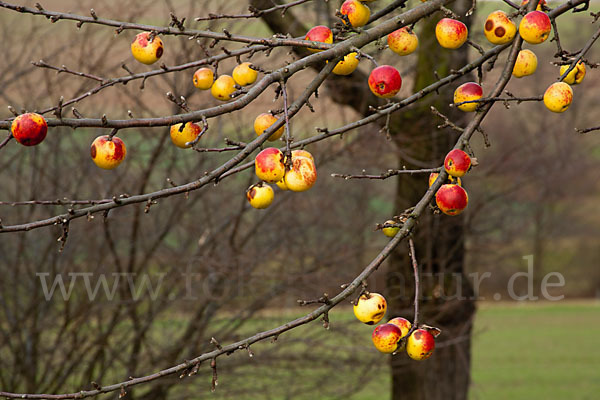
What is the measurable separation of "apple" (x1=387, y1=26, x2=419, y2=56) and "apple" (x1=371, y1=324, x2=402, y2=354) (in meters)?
0.82

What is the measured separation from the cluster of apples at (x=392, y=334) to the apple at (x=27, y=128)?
844 mm

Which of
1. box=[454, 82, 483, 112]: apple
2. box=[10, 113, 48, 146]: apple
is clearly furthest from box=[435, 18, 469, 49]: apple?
box=[10, 113, 48, 146]: apple

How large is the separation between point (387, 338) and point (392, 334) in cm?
2

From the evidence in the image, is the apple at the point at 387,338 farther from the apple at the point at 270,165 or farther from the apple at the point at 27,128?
the apple at the point at 27,128

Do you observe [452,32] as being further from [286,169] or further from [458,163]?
[286,169]

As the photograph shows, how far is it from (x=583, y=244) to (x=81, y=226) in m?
25.4

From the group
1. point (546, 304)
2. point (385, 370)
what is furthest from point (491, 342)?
point (385, 370)

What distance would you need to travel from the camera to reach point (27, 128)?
4.87 feet

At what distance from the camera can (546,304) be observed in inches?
1081

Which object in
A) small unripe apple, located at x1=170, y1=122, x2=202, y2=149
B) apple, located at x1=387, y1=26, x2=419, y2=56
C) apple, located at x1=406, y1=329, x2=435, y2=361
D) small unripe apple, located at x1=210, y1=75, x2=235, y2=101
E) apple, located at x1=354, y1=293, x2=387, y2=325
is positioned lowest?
apple, located at x1=406, y1=329, x2=435, y2=361

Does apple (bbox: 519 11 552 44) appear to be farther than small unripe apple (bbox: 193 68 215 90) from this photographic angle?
No

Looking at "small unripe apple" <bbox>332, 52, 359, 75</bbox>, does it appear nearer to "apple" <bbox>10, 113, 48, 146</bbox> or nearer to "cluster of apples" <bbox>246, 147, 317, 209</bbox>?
"cluster of apples" <bbox>246, 147, 317, 209</bbox>

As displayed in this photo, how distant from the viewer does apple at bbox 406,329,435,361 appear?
1.58 meters

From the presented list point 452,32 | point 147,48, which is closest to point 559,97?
point 452,32
